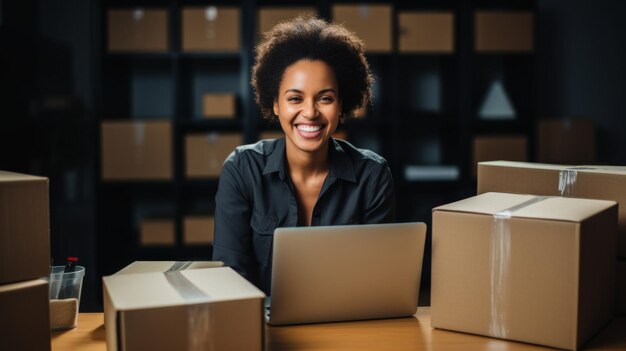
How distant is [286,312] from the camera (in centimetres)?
138

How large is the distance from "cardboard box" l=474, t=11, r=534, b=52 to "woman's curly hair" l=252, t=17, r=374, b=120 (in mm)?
2036

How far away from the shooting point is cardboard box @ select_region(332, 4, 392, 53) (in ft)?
12.9

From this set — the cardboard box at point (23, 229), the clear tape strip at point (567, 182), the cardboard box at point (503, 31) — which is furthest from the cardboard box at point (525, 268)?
the cardboard box at point (503, 31)

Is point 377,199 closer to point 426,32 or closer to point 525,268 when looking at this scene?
point 525,268

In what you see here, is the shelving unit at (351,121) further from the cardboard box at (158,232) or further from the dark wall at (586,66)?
the dark wall at (586,66)

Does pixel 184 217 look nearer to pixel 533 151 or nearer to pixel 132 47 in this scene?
pixel 132 47

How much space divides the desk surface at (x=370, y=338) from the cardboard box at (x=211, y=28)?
2703 mm

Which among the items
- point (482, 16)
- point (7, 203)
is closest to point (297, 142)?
point (7, 203)

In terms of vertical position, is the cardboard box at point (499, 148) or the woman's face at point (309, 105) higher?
the woman's face at point (309, 105)

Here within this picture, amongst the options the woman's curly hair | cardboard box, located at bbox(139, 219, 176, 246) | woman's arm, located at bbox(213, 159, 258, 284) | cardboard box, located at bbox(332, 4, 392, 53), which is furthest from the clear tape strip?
cardboard box, located at bbox(139, 219, 176, 246)

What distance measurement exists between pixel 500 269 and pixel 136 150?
3.00 meters

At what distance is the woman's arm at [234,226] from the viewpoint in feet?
6.20

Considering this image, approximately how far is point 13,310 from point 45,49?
11.2 ft

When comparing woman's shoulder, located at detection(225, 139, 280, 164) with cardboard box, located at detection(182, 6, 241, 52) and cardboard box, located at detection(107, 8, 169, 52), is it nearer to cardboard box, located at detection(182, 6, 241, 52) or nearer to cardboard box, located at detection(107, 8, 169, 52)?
cardboard box, located at detection(182, 6, 241, 52)
